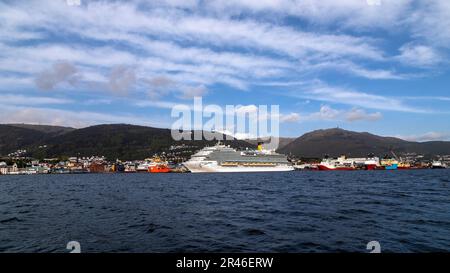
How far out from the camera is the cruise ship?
434 ft

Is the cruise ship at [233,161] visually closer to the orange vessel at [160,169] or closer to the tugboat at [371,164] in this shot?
the orange vessel at [160,169]

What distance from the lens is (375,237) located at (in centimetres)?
1403

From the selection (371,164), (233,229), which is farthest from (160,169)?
(233,229)

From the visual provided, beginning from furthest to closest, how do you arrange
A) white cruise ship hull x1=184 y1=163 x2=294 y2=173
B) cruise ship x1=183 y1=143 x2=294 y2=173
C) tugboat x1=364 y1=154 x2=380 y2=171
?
tugboat x1=364 y1=154 x2=380 y2=171, cruise ship x1=183 y1=143 x2=294 y2=173, white cruise ship hull x1=184 y1=163 x2=294 y2=173

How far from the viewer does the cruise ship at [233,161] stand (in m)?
132

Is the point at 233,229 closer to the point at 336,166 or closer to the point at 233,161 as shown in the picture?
the point at 233,161

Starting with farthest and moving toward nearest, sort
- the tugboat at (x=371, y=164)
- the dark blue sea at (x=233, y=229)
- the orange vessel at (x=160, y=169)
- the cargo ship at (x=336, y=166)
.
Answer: the tugboat at (x=371, y=164) → the cargo ship at (x=336, y=166) → the orange vessel at (x=160, y=169) → the dark blue sea at (x=233, y=229)

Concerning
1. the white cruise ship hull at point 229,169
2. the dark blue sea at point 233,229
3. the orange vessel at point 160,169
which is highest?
the dark blue sea at point 233,229

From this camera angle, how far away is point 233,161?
436 feet

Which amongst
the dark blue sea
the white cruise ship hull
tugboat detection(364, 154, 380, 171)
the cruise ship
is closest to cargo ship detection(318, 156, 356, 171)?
tugboat detection(364, 154, 380, 171)

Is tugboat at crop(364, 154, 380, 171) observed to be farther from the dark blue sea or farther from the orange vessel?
the dark blue sea

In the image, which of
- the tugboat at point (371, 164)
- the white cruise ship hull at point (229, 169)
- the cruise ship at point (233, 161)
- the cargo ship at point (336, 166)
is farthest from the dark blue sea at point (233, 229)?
the tugboat at point (371, 164)
